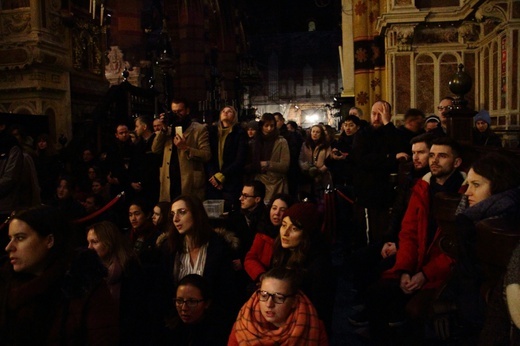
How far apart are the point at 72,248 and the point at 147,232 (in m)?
2.49

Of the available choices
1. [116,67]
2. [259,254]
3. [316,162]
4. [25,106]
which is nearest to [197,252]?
[259,254]

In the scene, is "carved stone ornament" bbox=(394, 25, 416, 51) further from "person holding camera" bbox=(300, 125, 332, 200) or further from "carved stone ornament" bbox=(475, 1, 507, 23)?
"person holding camera" bbox=(300, 125, 332, 200)

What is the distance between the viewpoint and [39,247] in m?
2.29

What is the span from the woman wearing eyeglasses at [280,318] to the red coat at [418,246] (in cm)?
111

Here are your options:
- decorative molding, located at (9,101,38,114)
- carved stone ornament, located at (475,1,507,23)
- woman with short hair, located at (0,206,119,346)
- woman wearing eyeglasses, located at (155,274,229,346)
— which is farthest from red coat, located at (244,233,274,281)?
decorative molding, located at (9,101,38,114)

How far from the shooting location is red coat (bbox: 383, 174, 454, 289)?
3.51 m

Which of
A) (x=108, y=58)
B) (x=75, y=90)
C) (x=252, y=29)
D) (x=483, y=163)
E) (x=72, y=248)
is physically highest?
(x=252, y=29)

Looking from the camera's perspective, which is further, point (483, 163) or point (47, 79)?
point (47, 79)

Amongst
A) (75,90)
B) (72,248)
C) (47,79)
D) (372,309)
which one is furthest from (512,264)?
(75,90)

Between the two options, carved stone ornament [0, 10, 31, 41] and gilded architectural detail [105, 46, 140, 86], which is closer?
carved stone ornament [0, 10, 31, 41]

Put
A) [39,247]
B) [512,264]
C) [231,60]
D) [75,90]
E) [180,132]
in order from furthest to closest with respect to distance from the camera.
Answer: [231,60] → [75,90] → [180,132] → [39,247] → [512,264]

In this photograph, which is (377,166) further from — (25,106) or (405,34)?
(25,106)

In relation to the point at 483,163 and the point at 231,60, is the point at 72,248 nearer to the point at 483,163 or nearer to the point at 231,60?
the point at 483,163

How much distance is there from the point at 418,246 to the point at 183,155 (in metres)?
3.07
